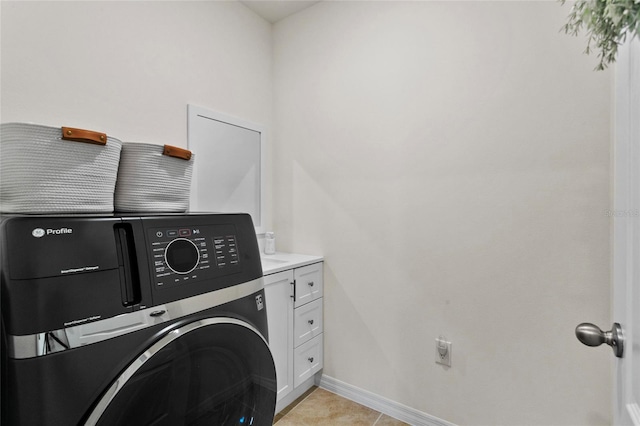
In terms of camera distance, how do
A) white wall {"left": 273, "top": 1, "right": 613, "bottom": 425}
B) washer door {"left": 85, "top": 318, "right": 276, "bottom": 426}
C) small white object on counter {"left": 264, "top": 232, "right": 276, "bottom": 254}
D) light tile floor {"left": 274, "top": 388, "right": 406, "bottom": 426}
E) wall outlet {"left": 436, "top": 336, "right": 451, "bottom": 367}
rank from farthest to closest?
Answer: small white object on counter {"left": 264, "top": 232, "right": 276, "bottom": 254}
light tile floor {"left": 274, "top": 388, "right": 406, "bottom": 426}
wall outlet {"left": 436, "top": 336, "right": 451, "bottom": 367}
white wall {"left": 273, "top": 1, "right": 613, "bottom": 425}
washer door {"left": 85, "top": 318, "right": 276, "bottom": 426}

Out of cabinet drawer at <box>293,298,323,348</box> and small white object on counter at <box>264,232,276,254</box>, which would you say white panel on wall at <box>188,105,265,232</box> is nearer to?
small white object on counter at <box>264,232,276,254</box>

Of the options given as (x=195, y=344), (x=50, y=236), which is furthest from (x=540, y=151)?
(x=50, y=236)

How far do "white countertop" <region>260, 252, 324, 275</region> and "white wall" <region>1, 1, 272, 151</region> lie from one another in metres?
0.89

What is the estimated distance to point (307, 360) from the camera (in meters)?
2.04

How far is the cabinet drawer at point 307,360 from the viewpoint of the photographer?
6.39 ft

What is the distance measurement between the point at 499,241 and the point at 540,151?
0.46 m

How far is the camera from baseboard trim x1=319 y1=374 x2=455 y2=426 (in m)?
1.77

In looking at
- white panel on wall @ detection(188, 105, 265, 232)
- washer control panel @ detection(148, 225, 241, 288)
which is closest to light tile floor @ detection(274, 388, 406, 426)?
white panel on wall @ detection(188, 105, 265, 232)

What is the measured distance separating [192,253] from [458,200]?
4.48 ft

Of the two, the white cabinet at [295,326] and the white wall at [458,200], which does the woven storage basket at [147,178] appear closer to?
the white cabinet at [295,326]

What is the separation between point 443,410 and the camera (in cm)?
173

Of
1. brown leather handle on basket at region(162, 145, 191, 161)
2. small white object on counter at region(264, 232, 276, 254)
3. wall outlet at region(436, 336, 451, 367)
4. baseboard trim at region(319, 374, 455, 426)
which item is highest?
brown leather handle on basket at region(162, 145, 191, 161)

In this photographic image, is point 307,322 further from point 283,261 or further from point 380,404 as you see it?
point 380,404

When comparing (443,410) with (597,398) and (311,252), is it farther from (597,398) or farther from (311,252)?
(311,252)
